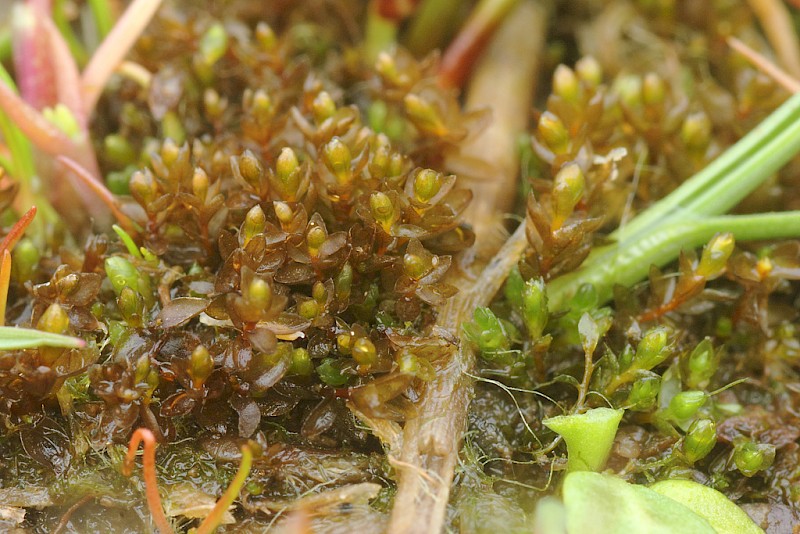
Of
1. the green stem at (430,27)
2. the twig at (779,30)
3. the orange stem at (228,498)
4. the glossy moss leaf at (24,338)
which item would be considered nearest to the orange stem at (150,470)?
the orange stem at (228,498)

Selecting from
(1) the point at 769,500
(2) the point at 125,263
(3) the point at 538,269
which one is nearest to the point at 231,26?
(2) the point at 125,263

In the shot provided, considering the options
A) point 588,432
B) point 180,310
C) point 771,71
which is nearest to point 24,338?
point 180,310

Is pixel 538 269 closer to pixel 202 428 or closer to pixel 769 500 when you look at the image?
pixel 769 500

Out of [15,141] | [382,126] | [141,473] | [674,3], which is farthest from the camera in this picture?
[674,3]

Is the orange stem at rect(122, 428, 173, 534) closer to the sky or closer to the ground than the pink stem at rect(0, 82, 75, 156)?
closer to the ground

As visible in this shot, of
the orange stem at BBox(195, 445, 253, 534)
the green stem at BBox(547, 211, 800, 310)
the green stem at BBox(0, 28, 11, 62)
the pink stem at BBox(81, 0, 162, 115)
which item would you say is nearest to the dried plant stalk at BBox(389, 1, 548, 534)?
the green stem at BBox(547, 211, 800, 310)

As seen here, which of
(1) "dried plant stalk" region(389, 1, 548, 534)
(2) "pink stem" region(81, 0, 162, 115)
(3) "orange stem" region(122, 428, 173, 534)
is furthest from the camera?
(2) "pink stem" region(81, 0, 162, 115)

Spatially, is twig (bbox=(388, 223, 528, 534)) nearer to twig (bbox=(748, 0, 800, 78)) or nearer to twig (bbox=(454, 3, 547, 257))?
twig (bbox=(454, 3, 547, 257))
